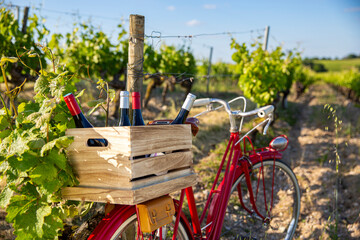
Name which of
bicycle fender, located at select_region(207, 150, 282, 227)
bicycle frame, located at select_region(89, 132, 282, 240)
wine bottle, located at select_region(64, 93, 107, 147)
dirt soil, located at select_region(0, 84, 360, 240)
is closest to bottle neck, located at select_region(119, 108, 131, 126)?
wine bottle, located at select_region(64, 93, 107, 147)

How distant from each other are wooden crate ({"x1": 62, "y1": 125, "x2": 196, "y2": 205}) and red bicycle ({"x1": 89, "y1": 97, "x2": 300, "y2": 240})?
0.19m

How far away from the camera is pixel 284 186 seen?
389 cm

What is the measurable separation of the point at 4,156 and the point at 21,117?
0.57 ft

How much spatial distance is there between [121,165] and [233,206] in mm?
2422

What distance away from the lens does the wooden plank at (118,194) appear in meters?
1.13

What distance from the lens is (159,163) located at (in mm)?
1238

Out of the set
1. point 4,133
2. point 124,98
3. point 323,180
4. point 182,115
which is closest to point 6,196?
point 4,133

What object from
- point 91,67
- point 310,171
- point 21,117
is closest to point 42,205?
point 21,117

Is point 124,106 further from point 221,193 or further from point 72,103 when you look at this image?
point 221,193

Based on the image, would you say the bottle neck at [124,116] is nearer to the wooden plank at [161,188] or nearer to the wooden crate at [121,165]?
the wooden crate at [121,165]

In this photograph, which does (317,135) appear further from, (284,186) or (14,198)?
(14,198)

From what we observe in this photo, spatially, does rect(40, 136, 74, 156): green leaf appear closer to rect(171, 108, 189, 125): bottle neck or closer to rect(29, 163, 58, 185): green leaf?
rect(29, 163, 58, 185): green leaf

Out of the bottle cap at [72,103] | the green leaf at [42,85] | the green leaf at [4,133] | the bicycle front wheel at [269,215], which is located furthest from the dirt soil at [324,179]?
the green leaf at [4,133]

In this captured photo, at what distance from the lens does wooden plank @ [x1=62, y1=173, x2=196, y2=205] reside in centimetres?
113
